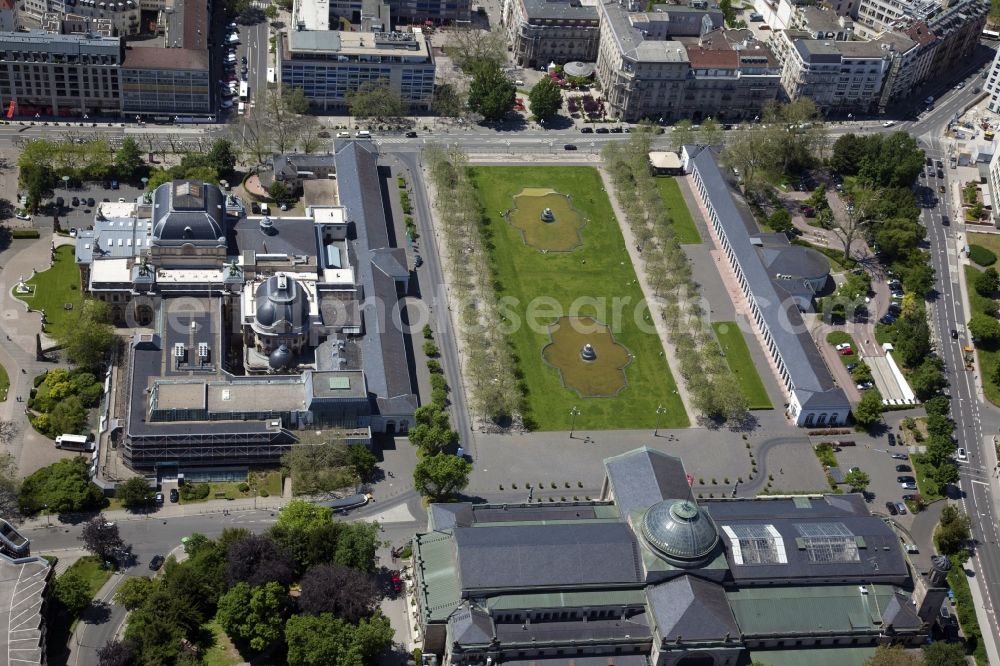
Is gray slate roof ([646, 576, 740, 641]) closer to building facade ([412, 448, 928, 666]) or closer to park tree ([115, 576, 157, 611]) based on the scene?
building facade ([412, 448, 928, 666])

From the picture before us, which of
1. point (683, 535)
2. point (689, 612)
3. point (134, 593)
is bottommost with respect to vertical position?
point (134, 593)

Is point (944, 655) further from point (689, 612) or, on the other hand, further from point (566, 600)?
point (566, 600)

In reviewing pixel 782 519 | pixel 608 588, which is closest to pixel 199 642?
pixel 608 588

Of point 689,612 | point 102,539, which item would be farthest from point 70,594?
point 689,612

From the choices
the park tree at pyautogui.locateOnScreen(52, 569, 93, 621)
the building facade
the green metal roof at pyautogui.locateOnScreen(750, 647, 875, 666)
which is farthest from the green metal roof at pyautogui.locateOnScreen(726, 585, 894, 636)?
the park tree at pyautogui.locateOnScreen(52, 569, 93, 621)

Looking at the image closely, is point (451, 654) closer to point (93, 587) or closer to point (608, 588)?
point (608, 588)

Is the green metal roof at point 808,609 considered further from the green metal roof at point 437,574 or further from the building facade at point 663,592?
the green metal roof at point 437,574

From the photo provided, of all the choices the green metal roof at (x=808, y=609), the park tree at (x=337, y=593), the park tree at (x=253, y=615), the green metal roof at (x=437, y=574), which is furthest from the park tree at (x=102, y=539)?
the green metal roof at (x=808, y=609)
